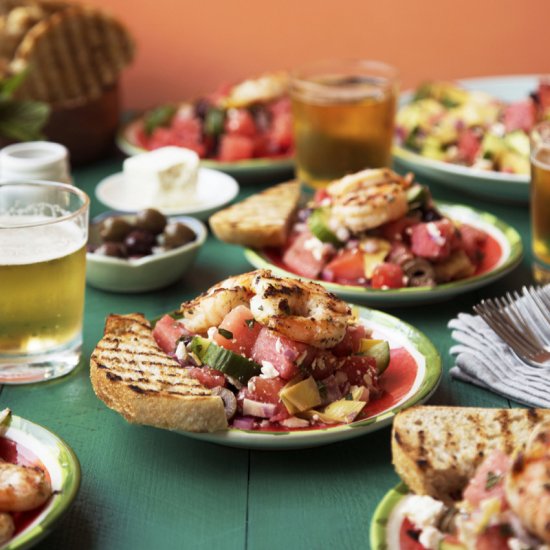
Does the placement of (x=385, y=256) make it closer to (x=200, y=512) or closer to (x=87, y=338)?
(x=87, y=338)

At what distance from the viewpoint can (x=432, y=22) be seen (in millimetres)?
4887

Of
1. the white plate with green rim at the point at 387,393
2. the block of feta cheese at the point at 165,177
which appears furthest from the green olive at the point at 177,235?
the white plate with green rim at the point at 387,393

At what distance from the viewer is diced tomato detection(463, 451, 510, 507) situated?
4.44 feet

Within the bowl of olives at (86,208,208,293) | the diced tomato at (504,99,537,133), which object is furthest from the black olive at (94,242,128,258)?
the diced tomato at (504,99,537,133)

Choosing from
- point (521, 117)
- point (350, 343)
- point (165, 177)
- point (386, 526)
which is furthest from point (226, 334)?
point (521, 117)

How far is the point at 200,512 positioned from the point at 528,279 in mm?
1321

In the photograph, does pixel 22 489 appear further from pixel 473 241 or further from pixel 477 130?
pixel 477 130

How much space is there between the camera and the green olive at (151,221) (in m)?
2.58

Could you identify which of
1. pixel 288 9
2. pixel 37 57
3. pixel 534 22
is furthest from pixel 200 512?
pixel 534 22

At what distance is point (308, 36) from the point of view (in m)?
4.88

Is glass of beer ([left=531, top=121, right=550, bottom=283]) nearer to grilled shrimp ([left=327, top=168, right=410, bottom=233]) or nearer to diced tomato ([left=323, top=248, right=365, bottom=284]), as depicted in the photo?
grilled shrimp ([left=327, top=168, right=410, bottom=233])

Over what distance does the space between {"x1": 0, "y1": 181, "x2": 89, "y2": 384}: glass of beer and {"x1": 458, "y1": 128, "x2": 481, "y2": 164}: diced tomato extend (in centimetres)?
159

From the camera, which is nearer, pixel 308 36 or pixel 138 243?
pixel 138 243

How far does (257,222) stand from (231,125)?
3.44ft
